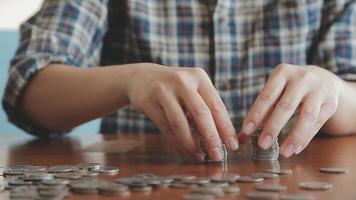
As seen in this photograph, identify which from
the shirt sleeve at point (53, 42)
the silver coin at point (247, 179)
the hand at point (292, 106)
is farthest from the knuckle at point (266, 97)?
the shirt sleeve at point (53, 42)

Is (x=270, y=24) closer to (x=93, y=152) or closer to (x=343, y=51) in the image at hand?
(x=343, y=51)

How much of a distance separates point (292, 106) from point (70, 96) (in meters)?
0.47

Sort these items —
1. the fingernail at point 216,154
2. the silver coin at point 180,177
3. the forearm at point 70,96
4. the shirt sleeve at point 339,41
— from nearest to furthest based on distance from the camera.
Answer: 1. the silver coin at point 180,177
2. the fingernail at point 216,154
3. the forearm at point 70,96
4. the shirt sleeve at point 339,41

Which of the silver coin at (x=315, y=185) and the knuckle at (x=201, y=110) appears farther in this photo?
the knuckle at (x=201, y=110)

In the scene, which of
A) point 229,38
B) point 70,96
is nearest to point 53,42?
point 70,96

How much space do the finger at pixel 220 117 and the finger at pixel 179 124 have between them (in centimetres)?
3

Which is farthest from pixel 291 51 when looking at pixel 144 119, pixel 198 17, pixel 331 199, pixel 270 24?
pixel 331 199

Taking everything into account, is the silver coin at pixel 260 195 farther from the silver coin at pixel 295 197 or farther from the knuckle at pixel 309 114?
the knuckle at pixel 309 114

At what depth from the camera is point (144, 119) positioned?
1.36m

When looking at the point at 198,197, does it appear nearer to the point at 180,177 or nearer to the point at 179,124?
the point at 180,177

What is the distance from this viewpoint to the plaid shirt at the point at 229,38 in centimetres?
134

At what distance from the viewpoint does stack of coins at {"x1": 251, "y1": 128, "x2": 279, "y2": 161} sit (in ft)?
2.44

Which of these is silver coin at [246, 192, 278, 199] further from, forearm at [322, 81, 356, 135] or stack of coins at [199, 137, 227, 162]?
forearm at [322, 81, 356, 135]

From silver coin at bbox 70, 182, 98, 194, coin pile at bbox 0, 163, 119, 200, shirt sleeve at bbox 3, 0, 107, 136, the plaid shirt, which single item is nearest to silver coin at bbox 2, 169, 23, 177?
coin pile at bbox 0, 163, 119, 200
